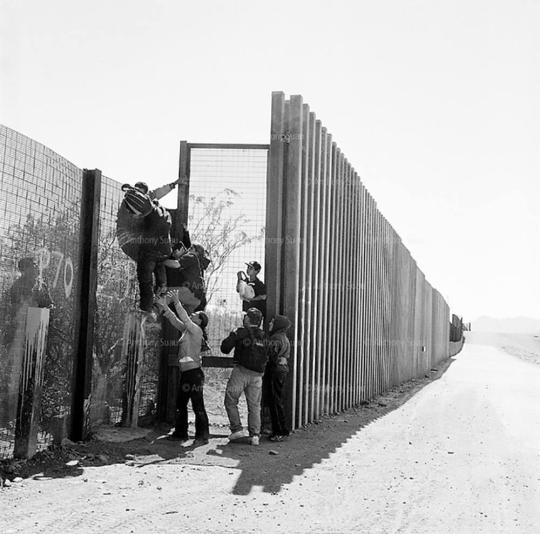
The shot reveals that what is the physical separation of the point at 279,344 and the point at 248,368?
0.50m

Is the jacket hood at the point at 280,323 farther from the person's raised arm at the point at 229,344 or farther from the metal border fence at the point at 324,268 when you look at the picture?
the person's raised arm at the point at 229,344

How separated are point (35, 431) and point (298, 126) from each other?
4628 mm

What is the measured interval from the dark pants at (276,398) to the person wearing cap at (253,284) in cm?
76

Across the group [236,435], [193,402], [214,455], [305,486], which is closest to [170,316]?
[193,402]

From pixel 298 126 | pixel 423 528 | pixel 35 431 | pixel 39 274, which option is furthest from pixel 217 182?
pixel 423 528

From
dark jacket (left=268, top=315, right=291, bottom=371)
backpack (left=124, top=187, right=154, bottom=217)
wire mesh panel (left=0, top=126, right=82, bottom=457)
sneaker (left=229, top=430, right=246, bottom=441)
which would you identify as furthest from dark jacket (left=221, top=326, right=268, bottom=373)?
wire mesh panel (left=0, top=126, right=82, bottom=457)

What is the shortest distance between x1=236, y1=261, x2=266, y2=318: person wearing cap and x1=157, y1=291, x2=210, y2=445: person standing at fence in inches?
36.0

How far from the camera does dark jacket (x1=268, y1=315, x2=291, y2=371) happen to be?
7.98 meters

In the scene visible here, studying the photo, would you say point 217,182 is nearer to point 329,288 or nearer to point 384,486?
point 329,288

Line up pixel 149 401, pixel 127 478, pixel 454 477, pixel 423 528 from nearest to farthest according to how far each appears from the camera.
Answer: pixel 423 528 → pixel 127 478 → pixel 454 477 → pixel 149 401

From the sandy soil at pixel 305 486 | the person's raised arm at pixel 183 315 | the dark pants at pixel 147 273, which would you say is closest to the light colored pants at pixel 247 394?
the sandy soil at pixel 305 486

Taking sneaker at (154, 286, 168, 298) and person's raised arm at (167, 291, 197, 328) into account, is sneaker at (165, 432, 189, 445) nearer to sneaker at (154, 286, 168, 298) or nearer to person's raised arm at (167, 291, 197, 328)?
person's raised arm at (167, 291, 197, 328)

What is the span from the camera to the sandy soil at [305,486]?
468cm

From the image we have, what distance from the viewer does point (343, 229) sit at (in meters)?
10.9
